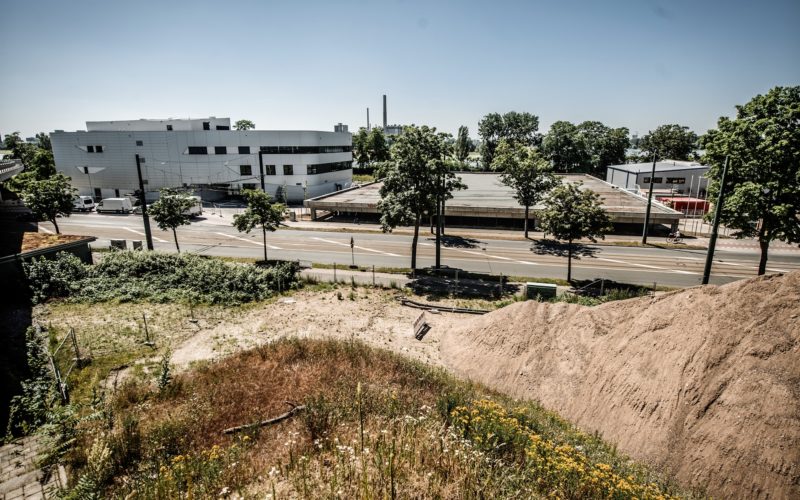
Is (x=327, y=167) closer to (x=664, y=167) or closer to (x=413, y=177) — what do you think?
(x=413, y=177)

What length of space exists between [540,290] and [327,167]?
47.8 metres

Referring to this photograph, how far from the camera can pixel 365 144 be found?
90.9 meters

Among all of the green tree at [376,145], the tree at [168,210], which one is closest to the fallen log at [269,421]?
the tree at [168,210]

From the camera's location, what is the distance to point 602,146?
292 feet

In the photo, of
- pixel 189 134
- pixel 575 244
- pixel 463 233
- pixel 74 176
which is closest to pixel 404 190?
pixel 463 233

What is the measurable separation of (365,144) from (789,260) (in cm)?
7526

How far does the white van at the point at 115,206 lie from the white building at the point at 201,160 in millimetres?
10148

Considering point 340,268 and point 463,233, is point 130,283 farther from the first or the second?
point 463,233

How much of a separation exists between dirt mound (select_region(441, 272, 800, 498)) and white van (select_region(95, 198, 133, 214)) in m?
52.0

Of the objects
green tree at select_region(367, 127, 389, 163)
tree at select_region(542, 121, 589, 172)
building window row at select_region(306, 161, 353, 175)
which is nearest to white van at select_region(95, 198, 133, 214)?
building window row at select_region(306, 161, 353, 175)

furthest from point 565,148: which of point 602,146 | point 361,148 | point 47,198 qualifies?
point 47,198

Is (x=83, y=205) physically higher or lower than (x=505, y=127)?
lower

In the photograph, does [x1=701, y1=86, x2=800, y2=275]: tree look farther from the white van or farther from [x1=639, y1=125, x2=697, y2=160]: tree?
[x1=639, y1=125, x2=697, y2=160]: tree

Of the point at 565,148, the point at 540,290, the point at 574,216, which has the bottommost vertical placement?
the point at 540,290
